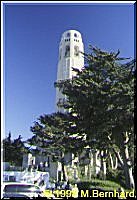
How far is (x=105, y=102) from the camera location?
14531 millimetres

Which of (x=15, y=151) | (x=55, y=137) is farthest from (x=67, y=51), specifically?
A: (x=55, y=137)

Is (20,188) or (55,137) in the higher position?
(55,137)

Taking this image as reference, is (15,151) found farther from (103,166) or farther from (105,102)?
(105,102)

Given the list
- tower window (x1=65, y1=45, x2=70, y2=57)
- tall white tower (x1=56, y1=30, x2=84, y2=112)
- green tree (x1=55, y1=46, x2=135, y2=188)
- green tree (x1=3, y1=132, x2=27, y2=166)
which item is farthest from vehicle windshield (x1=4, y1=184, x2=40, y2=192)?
tower window (x1=65, y1=45, x2=70, y2=57)

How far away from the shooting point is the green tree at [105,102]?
46.9 ft

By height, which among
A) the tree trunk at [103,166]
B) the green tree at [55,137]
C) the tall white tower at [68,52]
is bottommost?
the tree trunk at [103,166]

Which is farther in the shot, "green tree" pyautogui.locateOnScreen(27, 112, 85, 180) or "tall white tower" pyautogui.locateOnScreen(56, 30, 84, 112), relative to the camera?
"tall white tower" pyautogui.locateOnScreen(56, 30, 84, 112)

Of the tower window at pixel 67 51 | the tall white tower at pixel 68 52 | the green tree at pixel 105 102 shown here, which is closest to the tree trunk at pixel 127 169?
the green tree at pixel 105 102

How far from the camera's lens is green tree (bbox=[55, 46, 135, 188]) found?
14.3 meters

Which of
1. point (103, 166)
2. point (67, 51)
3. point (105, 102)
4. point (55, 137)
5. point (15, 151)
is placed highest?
point (67, 51)

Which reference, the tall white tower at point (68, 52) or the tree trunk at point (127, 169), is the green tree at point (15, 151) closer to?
the tall white tower at point (68, 52)

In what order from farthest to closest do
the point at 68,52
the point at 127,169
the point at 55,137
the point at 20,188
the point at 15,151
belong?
the point at 68,52 < the point at 15,151 < the point at 55,137 < the point at 127,169 < the point at 20,188

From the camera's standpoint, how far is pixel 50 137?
2177 centimetres

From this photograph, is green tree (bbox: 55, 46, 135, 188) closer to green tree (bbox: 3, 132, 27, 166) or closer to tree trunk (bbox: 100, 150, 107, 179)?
tree trunk (bbox: 100, 150, 107, 179)
